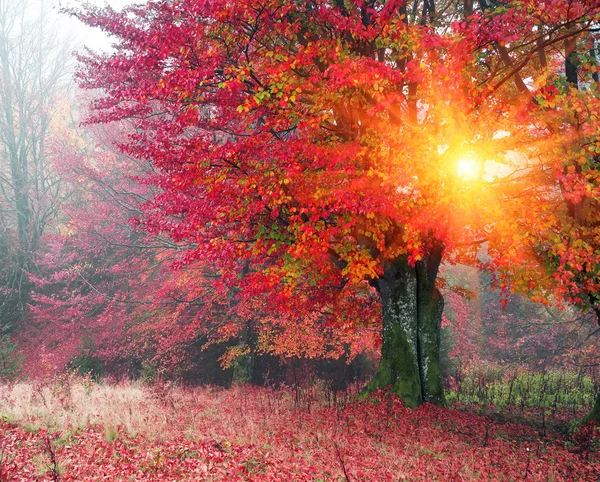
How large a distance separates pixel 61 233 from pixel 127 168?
667 centimetres

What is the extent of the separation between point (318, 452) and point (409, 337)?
4.57 meters

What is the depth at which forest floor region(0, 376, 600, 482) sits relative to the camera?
5.83 m

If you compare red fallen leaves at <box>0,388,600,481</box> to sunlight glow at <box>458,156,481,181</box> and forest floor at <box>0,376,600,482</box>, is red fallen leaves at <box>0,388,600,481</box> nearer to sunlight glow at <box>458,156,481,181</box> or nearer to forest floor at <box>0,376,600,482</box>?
forest floor at <box>0,376,600,482</box>

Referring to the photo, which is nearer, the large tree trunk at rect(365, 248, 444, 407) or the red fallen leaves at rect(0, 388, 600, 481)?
the red fallen leaves at rect(0, 388, 600, 481)

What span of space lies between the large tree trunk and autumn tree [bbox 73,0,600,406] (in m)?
0.03

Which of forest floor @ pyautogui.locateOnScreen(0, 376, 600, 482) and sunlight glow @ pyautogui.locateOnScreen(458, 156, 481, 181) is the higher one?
sunlight glow @ pyautogui.locateOnScreen(458, 156, 481, 181)

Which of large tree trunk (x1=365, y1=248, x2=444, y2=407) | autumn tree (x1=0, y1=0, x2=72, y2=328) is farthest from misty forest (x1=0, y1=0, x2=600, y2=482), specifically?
autumn tree (x1=0, y1=0, x2=72, y2=328)

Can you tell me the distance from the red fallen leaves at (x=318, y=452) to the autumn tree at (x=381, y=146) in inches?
84.0

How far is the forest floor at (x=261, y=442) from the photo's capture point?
5.83 m

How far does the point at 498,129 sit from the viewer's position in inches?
354

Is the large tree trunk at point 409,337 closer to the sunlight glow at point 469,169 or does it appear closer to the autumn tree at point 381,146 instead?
the autumn tree at point 381,146

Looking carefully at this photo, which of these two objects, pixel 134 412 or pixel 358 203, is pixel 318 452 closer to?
pixel 134 412

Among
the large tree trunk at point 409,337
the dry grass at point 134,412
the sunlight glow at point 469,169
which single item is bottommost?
the dry grass at point 134,412

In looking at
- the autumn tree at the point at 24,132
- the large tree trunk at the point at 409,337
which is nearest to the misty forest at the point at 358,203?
the large tree trunk at the point at 409,337
